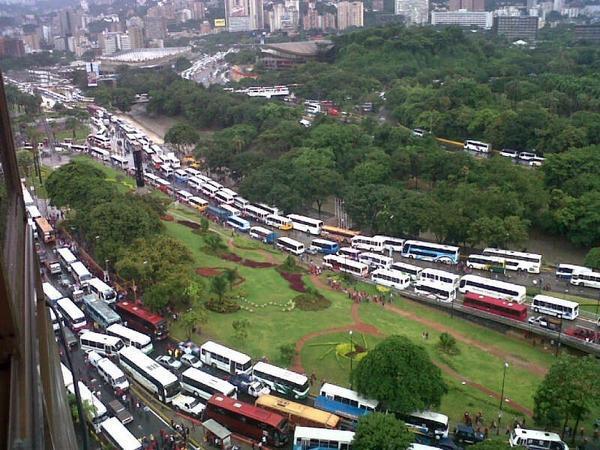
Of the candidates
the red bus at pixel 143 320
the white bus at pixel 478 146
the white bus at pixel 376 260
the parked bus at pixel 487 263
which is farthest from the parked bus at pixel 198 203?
the white bus at pixel 478 146

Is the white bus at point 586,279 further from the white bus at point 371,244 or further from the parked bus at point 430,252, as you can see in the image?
the white bus at point 371,244

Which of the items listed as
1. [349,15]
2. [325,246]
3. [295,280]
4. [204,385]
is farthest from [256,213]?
[349,15]

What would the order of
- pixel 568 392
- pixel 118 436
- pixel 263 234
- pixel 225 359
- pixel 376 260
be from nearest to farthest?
pixel 568 392, pixel 118 436, pixel 225 359, pixel 376 260, pixel 263 234

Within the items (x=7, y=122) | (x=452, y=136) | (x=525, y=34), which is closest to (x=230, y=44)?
(x=525, y=34)

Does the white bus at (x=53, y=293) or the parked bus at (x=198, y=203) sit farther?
the parked bus at (x=198, y=203)

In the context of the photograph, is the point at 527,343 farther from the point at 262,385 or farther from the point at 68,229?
the point at 68,229

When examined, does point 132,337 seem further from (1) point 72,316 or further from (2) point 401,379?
(2) point 401,379

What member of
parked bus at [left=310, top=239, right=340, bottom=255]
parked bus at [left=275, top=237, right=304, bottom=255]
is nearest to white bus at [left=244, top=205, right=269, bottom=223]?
parked bus at [left=275, top=237, right=304, bottom=255]
